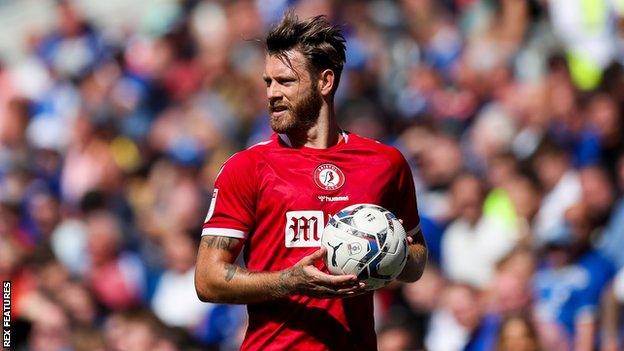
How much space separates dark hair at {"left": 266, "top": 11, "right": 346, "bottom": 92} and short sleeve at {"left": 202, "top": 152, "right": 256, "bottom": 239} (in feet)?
1.61

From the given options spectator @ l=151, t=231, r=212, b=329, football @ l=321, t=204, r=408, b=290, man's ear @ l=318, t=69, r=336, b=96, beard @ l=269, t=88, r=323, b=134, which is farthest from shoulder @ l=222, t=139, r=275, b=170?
spectator @ l=151, t=231, r=212, b=329

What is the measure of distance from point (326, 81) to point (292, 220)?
2.11ft

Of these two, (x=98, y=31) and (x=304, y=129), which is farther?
(x=98, y=31)

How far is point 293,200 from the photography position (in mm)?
4973

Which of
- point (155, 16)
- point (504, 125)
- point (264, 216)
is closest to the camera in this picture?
point (264, 216)

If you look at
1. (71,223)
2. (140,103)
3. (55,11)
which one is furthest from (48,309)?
(55,11)

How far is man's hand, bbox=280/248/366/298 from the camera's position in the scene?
4555 millimetres

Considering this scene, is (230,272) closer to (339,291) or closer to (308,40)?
(339,291)

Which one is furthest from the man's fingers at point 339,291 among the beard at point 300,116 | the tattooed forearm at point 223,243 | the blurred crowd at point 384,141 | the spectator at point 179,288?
the spectator at point 179,288

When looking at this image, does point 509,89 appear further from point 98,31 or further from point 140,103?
point 98,31

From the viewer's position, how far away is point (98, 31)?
13.9m

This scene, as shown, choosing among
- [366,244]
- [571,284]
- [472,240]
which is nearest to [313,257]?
[366,244]

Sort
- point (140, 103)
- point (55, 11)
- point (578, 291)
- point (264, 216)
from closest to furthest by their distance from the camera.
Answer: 1. point (264, 216)
2. point (578, 291)
3. point (140, 103)
4. point (55, 11)

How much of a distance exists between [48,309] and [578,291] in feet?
14.0
